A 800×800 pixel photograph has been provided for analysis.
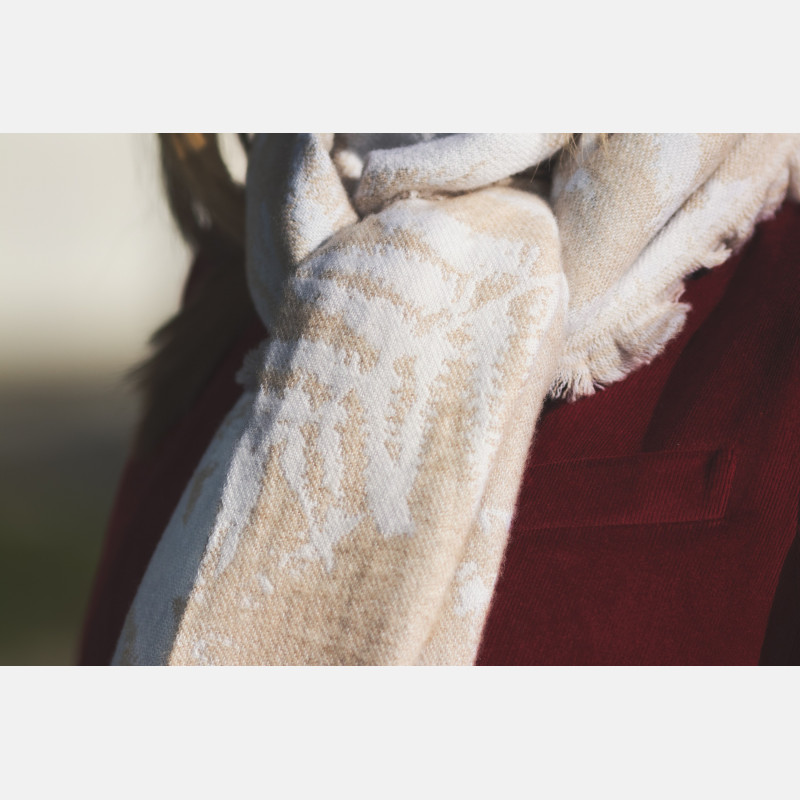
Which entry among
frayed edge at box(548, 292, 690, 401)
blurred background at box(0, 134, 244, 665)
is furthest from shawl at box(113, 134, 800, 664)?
blurred background at box(0, 134, 244, 665)

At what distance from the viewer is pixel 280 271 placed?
440 mm

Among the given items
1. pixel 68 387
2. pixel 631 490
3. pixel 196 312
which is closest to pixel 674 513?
pixel 631 490

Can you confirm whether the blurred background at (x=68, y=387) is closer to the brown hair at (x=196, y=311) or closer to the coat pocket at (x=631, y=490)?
the brown hair at (x=196, y=311)

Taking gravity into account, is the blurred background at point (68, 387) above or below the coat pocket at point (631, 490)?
below

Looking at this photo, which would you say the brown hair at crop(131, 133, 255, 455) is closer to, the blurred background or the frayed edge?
the frayed edge

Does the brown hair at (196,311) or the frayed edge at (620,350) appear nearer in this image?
the frayed edge at (620,350)

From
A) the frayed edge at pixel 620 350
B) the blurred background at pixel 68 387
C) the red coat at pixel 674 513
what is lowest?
the blurred background at pixel 68 387

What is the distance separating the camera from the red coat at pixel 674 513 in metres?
0.37

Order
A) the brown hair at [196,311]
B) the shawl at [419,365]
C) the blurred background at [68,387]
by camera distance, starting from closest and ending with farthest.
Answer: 1. the shawl at [419,365]
2. the brown hair at [196,311]
3. the blurred background at [68,387]

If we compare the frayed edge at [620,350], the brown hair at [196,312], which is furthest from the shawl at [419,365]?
the brown hair at [196,312]

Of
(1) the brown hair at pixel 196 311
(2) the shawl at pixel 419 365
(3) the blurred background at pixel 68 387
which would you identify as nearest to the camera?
(2) the shawl at pixel 419 365

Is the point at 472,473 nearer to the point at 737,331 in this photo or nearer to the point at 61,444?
the point at 737,331

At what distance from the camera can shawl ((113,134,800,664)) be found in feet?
1.19

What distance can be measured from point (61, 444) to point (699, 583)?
5.11 feet
